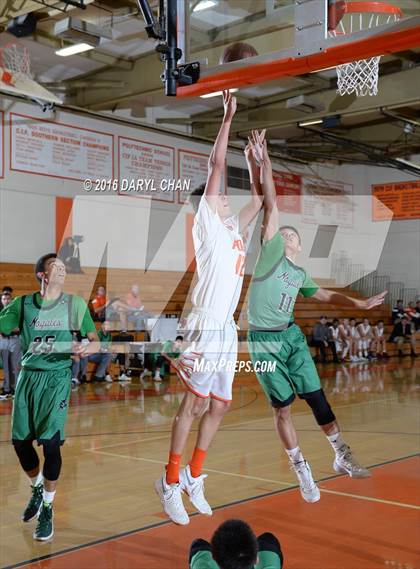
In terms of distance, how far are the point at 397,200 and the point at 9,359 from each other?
505 centimetres

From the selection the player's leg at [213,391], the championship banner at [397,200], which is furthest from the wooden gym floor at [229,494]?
the championship banner at [397,200]

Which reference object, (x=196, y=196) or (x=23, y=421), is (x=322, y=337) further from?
(x=196, y=196)

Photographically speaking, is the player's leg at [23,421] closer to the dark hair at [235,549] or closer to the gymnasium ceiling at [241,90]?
the gymnasium ceiling at [241,90]

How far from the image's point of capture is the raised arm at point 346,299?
310 centimetres

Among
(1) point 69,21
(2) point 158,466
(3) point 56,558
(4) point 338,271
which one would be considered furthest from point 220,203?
(1) point 69,21

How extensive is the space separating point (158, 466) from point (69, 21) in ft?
22.9

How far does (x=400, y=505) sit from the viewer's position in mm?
6141

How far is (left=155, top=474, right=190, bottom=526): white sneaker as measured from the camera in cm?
277

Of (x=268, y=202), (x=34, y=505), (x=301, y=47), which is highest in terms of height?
(x=301, y=47)

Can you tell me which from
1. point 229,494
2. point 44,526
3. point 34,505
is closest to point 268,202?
point 34,505

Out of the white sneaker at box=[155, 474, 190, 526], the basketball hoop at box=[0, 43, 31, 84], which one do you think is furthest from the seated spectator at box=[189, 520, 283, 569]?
the basketball hoop at box=[0, 43, 31, 84]

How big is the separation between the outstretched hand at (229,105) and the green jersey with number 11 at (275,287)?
514 mm

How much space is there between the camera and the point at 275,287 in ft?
9.87

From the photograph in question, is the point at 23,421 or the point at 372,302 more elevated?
the point at 372,302
